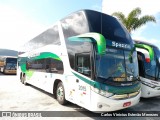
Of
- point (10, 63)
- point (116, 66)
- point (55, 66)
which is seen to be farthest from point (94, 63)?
point (10, 63)

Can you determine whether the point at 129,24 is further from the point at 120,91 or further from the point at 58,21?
the point at 120,91

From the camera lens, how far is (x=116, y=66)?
19.3ft

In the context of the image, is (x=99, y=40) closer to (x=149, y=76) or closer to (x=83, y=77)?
(x=83, y=77)

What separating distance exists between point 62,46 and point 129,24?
47.3ft

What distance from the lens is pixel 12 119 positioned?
229 inches

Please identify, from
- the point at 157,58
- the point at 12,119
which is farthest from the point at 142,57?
the point at 12,119

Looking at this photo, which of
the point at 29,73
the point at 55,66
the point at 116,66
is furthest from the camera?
the point at 29,73

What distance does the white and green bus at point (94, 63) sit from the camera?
18.1ft

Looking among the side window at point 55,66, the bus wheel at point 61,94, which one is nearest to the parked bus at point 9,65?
the side window at point 55,66

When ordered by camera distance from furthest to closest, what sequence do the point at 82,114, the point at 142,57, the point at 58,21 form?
the point at 142,57 → the point at 58,21 → the point at 82,114

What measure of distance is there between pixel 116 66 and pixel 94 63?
812 millimetres

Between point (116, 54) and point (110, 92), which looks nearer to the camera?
point (110, 92)

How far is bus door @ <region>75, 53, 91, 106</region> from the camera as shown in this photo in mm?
5746

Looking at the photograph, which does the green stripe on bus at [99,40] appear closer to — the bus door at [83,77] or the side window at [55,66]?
the bus door at [83,77]
